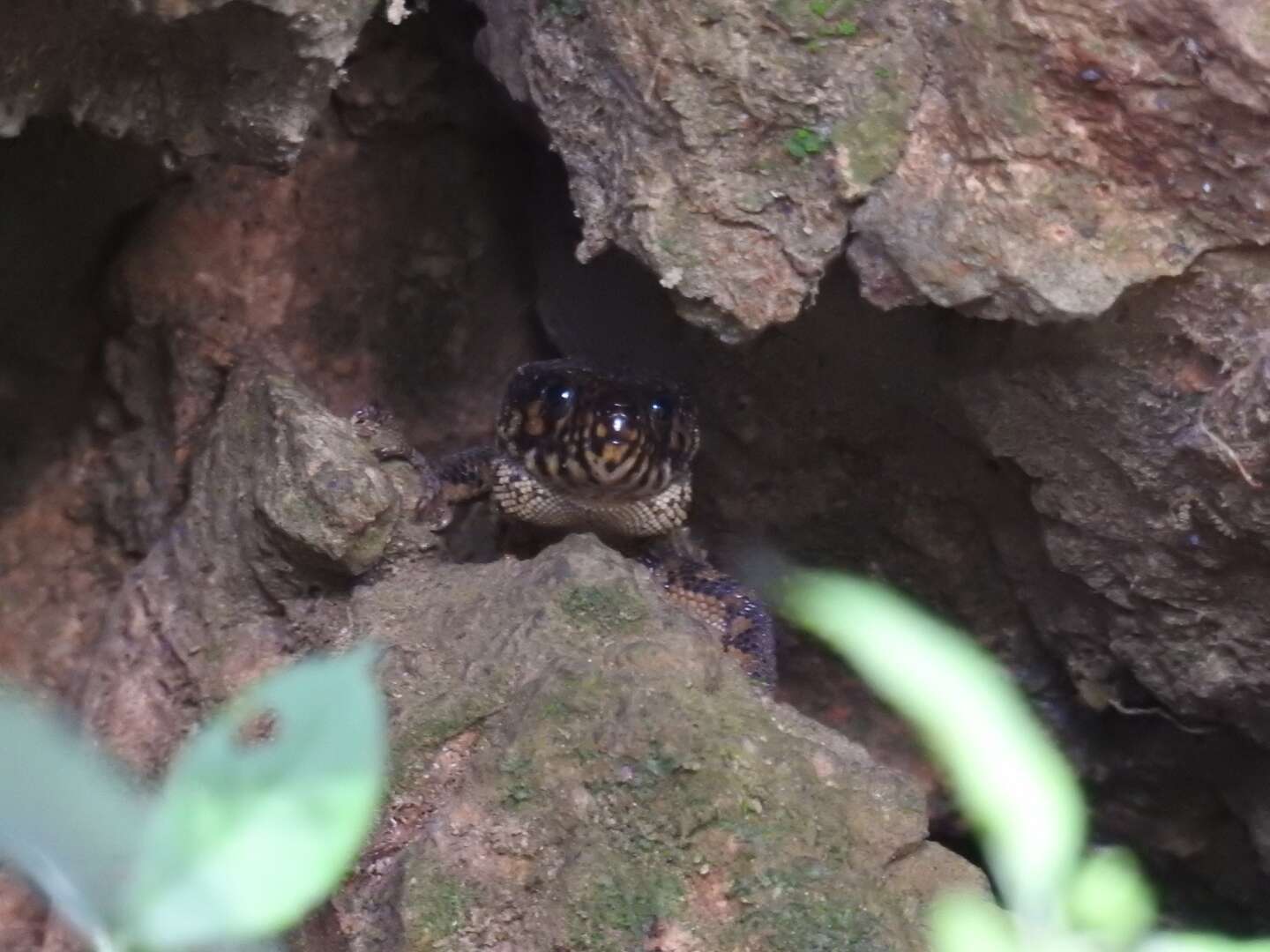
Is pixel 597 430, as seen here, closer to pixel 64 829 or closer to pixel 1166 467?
pixel 1166 467

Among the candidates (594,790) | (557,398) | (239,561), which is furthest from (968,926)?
(239,561)

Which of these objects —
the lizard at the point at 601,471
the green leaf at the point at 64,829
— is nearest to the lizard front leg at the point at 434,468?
the lizard at the point at 601,471

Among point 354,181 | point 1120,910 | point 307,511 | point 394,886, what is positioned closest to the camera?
point 394,886

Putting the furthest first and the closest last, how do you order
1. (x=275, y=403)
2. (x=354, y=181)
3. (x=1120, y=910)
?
(x=354, y=181) → (x=275, y=403) → (x=1120, y=910)

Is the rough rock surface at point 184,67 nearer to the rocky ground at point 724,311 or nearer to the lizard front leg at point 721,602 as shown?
the rocky ground at point 724,311

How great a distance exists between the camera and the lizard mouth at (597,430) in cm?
284

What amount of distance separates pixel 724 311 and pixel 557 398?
66 cm

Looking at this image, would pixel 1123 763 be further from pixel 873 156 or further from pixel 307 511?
pixel 307 511

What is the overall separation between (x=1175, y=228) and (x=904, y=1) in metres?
0.66

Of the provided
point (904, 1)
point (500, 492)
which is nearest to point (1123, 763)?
point (500, 492)

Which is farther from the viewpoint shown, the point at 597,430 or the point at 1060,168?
the point at 597,430

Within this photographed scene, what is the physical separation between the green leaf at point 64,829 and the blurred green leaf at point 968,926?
1.55 meters

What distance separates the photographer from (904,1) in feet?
7.70

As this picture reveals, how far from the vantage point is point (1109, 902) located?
220 cm
